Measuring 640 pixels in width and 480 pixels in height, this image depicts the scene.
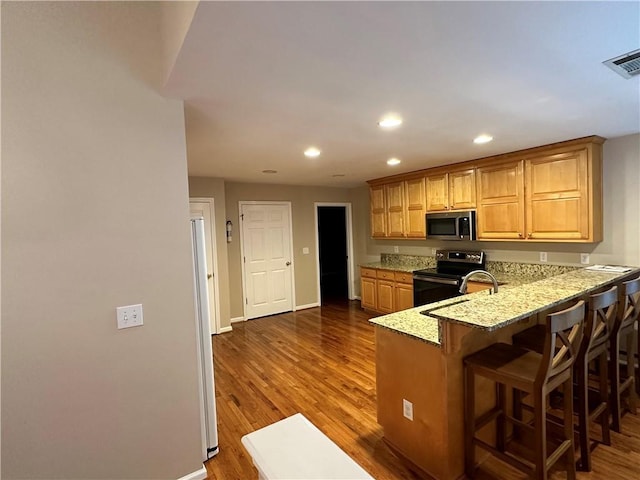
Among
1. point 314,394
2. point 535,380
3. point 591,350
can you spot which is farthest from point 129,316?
point 591,350

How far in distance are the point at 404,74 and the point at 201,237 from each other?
5.17 feet

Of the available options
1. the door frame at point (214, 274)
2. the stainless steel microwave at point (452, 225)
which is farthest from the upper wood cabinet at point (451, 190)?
the door frame at point (214, 274)

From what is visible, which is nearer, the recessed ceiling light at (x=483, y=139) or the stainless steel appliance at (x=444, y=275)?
the recessed ceiling light at (x=483, y=139)

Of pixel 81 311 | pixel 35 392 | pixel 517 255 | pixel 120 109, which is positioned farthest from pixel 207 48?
pixel 517 255

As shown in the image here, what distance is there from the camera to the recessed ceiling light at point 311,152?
3311 millimetres

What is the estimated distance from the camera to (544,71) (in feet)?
5.69

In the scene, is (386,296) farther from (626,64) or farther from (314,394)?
(626,64)

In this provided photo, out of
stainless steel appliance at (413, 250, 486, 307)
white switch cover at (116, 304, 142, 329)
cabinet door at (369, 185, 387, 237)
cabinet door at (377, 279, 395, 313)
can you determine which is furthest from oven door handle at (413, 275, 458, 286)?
white switch cover at (116, 304, 142, 329)

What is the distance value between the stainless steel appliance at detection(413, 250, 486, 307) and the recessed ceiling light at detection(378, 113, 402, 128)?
2.40m

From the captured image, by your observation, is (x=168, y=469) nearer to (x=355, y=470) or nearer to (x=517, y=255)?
(x=355, y=470)

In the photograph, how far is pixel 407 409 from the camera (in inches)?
84.2

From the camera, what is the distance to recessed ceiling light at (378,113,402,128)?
7.77ft

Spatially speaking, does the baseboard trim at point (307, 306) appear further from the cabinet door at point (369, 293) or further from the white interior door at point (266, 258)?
the cabinet door at point (369, 293)

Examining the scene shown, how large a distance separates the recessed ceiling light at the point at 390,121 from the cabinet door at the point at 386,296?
10.1 ft
